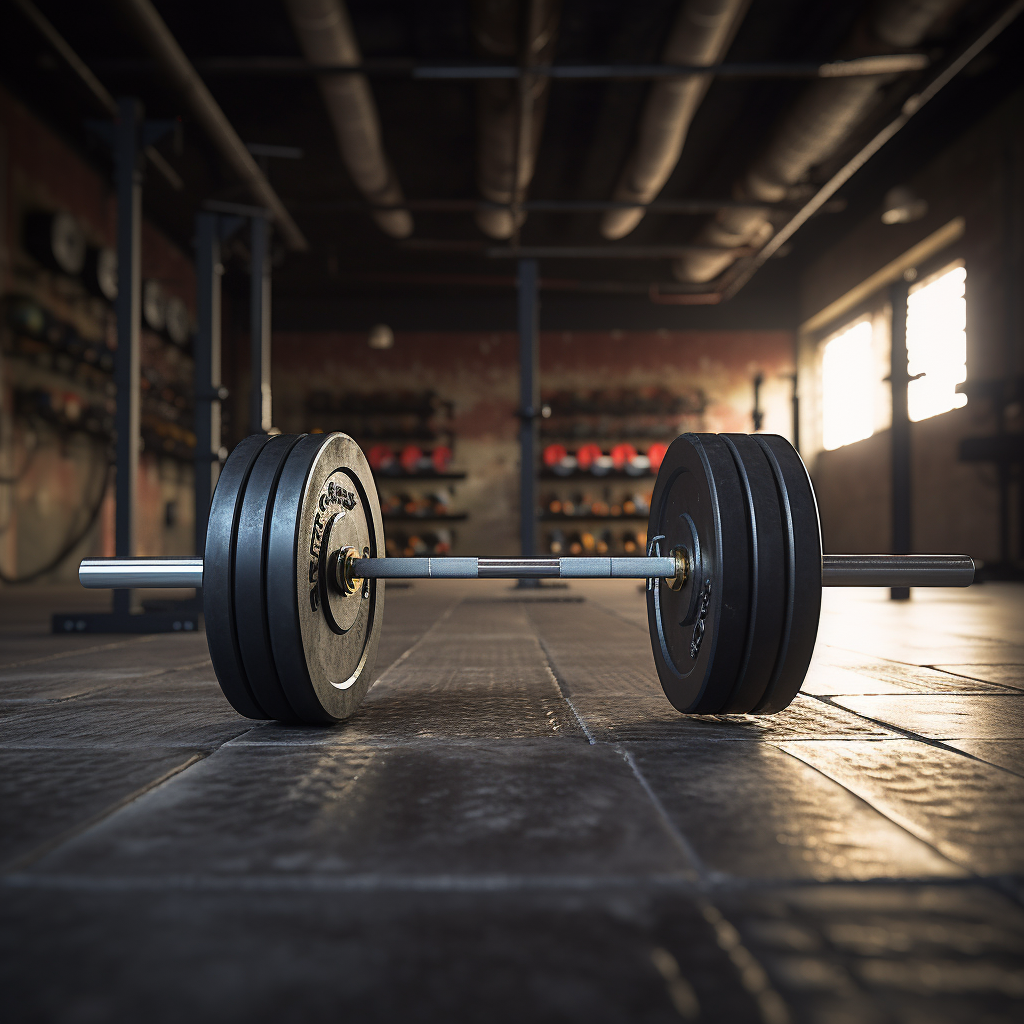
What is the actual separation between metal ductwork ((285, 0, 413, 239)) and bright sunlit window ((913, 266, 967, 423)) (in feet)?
13.6

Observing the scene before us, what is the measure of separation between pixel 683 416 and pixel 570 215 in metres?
2.99

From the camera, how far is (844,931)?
566 mm

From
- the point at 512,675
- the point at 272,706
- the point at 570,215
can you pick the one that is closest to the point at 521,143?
the point at 570,215

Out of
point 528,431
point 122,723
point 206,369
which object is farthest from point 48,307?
point 122,723

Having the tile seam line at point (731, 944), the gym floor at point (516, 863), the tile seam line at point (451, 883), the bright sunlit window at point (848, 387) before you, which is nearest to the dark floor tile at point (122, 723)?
the gym floor at point (516, 863)

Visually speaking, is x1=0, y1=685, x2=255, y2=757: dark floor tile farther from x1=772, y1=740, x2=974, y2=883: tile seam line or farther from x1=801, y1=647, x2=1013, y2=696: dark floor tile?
x1=801, y1=647, x2=1013, y2=696: dark floor tile

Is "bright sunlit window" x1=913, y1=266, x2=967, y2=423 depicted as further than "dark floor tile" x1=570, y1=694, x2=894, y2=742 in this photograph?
Yes

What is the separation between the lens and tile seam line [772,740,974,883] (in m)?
0.66

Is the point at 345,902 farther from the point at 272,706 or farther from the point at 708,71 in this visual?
the point at 708,71

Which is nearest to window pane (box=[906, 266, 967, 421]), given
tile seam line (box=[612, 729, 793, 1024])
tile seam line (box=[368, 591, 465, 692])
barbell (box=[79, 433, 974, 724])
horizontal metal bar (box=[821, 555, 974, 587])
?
tile seam line (box=[368, 591, 465, 692])

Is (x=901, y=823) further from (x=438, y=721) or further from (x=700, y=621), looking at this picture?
(x=438, y=721)

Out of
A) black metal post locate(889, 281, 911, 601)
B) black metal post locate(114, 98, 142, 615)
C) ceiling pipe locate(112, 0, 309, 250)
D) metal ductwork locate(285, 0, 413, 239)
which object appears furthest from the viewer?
black metal post locate(889, 281, 911, 601)

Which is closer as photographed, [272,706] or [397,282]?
[272,706]

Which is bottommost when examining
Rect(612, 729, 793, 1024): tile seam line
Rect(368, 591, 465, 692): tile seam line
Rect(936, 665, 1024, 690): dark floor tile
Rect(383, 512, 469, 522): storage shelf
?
Rect(368, 591, 465, 692): tile seam line
